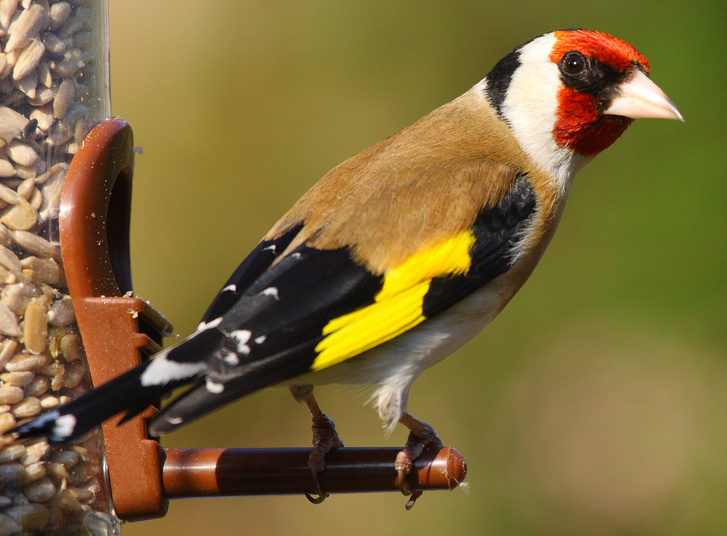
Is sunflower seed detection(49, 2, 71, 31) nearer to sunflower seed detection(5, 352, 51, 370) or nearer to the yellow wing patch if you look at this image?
sunflower seed detection(5, 352, 51, 370)

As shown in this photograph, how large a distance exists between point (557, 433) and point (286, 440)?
4.07 ft

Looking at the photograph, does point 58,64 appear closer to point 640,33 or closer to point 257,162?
point 257,162

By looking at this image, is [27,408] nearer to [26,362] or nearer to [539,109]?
[26,362]

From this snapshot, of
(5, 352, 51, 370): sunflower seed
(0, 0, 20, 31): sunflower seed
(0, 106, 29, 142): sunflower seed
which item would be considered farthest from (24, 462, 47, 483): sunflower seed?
(0, 0, 20, 31): sunflower seed

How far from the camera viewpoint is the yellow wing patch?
2158 mm

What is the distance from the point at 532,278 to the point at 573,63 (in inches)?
74.1

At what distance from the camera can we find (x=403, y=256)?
234cm

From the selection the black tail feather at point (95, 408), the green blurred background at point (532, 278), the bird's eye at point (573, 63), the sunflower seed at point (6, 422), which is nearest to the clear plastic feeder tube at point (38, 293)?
the sunflower seed at point (6, 422)

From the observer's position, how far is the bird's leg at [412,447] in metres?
2.22

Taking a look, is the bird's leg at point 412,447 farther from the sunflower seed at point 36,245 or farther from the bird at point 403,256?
the sunflower seed at point 36,245

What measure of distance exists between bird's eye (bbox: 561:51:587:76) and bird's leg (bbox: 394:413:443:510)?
3.82 ft

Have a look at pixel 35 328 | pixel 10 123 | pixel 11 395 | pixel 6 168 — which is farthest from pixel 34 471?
pixel 10 123

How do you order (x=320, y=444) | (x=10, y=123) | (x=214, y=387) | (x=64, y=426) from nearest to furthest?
(x=64, y=426) < (x=214, y=387) < (x=10, y=123) < (x=320, y=444)

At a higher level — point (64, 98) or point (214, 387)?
point (64, 98)
